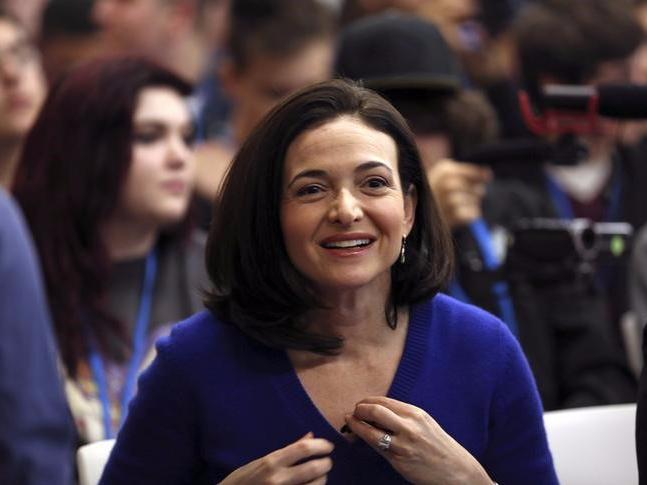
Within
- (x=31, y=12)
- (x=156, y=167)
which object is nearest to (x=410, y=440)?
(x=156, y=167)

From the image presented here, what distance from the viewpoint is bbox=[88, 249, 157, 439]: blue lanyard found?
376 cm

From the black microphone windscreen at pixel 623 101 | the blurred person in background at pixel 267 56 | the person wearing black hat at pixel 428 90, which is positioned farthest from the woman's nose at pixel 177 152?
the black microphone windscreen at pixel 623 101

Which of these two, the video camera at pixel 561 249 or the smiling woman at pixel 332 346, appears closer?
the smiling woman at pixel 332 346

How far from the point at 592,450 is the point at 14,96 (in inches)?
98.2

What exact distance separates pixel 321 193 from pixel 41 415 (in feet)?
2.94

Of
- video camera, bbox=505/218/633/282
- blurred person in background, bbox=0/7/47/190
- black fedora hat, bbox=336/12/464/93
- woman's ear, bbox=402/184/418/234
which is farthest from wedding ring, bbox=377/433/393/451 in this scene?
blurred person in background, bbox=0/7/47/190

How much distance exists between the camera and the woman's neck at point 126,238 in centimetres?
416

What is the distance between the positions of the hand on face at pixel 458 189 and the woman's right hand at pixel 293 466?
1.70 m

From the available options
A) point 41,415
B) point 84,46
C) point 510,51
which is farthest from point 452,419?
point 510,51

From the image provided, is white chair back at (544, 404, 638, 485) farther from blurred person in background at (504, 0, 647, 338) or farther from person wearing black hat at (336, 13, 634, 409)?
blurred person in background at (504, 0, 647, 338)

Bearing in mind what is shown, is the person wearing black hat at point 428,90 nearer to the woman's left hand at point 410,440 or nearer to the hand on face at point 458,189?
the hand on face at point 458,189

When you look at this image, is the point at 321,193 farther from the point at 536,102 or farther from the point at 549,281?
the point at 536,102

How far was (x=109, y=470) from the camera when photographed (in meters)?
2.49

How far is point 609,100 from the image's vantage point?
2822 millimetres
